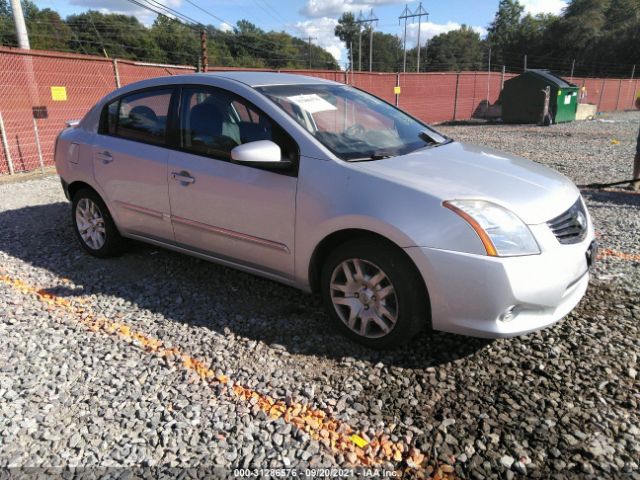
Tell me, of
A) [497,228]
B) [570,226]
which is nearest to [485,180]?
[497,228]

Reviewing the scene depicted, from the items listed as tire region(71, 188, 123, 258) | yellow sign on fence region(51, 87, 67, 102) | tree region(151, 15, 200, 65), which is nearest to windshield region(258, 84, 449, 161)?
tire region(71, 188, 123, 258)

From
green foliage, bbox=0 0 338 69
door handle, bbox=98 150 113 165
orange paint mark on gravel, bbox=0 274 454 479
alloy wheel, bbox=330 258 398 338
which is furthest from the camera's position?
green foliage, bbox=0 0 338 69

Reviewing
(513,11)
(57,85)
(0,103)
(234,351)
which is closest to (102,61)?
(57,85)

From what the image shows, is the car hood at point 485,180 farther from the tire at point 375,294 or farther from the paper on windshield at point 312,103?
the paper on windshield at point 312,103

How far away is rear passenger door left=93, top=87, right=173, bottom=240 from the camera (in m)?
3.98

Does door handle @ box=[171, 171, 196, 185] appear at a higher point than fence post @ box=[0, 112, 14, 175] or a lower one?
higher

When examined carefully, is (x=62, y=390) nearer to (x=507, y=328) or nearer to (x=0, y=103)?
(x=507, y=328)

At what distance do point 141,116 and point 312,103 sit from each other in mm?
1583

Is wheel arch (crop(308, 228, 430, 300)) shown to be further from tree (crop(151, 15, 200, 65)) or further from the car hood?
tree (crop(151, 15, 200, 65))

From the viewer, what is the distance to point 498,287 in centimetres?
261

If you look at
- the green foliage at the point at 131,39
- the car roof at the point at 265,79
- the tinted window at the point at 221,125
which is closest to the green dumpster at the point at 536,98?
the car roof at the point at 265,79

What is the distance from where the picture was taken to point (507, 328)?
2.71m

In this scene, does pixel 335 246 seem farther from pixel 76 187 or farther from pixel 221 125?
pixel 76 187

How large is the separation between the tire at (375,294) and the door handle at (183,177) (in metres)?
1.26
